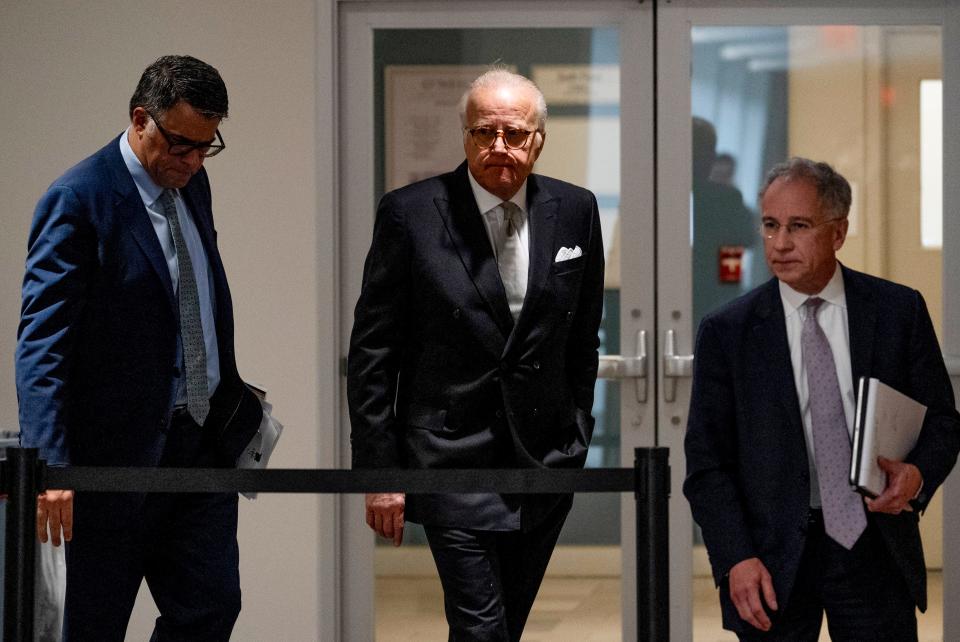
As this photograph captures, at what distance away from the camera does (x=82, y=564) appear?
246cm

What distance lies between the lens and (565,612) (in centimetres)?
425

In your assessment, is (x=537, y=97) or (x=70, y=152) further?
(x=70, y=152)

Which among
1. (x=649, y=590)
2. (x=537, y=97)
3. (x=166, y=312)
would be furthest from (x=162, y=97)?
(x=649, y=590)

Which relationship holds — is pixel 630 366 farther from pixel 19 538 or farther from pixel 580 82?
pixel 19 538

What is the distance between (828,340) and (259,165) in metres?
2.17

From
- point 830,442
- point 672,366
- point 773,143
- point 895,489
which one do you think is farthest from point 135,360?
point 773,143

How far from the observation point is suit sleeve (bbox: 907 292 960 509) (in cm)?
238

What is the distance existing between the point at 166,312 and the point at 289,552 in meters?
1.80

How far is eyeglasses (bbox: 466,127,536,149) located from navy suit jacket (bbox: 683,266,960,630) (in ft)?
1.56

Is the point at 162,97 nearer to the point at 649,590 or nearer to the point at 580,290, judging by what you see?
the point at 580,290

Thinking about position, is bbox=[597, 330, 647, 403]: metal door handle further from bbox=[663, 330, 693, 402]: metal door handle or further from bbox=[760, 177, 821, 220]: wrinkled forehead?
bbox=[760, 177, 821, 220]: wrinkled forehead

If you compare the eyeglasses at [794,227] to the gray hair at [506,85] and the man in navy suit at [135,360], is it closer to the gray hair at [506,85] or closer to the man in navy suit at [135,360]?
the gray hair at [506,85]

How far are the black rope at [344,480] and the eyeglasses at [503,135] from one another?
63 centimetres

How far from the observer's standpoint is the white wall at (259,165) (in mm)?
4074
